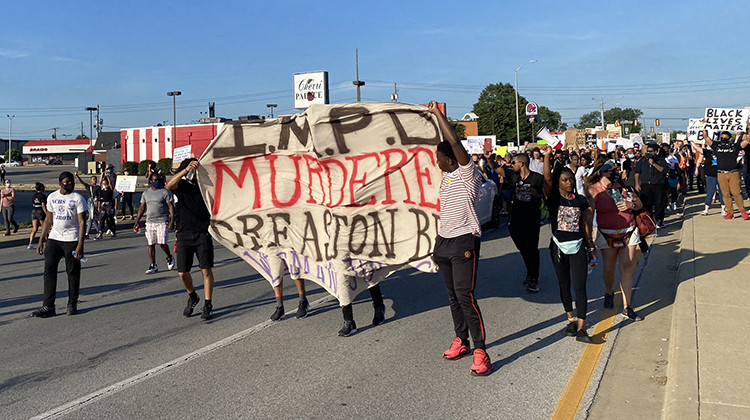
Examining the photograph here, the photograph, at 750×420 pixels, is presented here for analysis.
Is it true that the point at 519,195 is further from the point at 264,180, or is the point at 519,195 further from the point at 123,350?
the point at 123,350

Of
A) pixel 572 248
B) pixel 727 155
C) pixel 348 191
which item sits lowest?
pixel 572 248

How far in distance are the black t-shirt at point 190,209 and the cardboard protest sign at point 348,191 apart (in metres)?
0.79

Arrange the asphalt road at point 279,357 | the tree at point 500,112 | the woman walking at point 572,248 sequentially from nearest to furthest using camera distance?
the asphalt road at point 279,357 → the woman walking at point 572,248 → the tree at point 500,112

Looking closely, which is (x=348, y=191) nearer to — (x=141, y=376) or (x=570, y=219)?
(x=570, y=219)

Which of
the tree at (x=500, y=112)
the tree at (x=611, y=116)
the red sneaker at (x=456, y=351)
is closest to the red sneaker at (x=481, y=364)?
the red sneaker at (x=456, y=351)

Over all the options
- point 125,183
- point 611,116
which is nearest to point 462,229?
point 125,183

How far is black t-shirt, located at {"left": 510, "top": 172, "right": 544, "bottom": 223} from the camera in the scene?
27.1ft

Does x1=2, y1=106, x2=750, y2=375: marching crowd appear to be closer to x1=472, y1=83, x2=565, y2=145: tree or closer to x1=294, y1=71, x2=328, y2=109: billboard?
x1=294, y1=71, x2=328, y2=109: billboard

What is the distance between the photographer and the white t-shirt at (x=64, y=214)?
26.0 ft

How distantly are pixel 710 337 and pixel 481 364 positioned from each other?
2186 millimetres

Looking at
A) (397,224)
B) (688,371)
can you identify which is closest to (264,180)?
(397,224)

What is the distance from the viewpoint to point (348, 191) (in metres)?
6.74

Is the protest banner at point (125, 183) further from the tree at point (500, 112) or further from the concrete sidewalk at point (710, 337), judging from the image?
the tree at point (500, 112)

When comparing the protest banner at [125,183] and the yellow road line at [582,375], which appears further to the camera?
the protest banner at [125,183]
